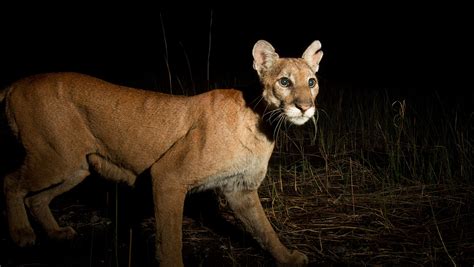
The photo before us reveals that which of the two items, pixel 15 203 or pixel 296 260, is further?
pixel 15 203

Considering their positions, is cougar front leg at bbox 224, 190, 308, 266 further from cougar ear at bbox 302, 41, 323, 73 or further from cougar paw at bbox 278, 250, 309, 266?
cougar ear at bbox 302, 41, 323, 73

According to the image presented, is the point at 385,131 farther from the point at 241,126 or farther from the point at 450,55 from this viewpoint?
the point at 450,55

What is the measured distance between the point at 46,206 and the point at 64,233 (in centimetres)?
39

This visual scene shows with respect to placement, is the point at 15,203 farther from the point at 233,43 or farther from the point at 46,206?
the point at 233,43

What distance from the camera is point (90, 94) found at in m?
3.87

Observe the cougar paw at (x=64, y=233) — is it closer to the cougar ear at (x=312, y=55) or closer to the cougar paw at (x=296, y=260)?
the cougar paw at (x=296, y=260)

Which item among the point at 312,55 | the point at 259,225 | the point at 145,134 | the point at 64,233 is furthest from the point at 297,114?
the point at 64,233

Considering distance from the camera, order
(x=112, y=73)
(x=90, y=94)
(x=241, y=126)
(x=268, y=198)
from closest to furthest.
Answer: (x=241, y=126) < (x=90, y=94) < (x=268, y=198) < (x=112, y=73)

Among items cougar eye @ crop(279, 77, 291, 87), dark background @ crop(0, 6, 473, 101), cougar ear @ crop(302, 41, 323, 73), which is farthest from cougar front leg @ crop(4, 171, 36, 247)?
dark background @ crop(0, 6, 473, 101)

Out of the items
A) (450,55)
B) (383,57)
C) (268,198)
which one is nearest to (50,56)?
(383,57)

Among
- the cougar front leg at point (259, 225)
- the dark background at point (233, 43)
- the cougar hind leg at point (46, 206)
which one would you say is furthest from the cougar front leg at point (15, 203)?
the dark background at point (233, 43)

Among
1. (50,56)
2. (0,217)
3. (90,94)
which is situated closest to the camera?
(90,94)

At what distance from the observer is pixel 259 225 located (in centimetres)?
380

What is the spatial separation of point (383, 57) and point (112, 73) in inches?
326
